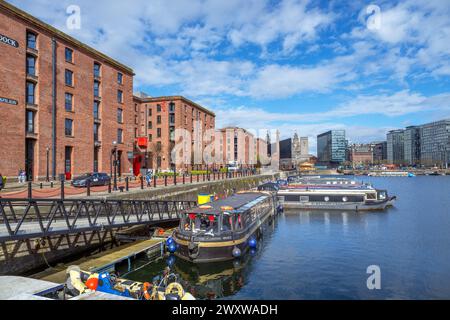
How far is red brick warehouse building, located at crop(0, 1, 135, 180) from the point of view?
33.4 meters

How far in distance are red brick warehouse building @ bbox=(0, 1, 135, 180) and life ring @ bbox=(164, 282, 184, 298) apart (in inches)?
1224

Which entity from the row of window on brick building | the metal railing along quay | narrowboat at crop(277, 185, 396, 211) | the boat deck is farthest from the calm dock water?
the row of window on brick building

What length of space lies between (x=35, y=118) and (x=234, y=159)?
83.0 metres

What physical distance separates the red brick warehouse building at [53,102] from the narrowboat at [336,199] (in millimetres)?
26196

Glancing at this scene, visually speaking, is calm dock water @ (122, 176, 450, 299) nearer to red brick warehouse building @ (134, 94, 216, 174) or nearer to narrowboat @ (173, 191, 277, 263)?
narrowboat @ (173, 191, 277, 263)

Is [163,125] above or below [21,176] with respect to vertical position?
above

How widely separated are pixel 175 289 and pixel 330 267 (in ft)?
35.7

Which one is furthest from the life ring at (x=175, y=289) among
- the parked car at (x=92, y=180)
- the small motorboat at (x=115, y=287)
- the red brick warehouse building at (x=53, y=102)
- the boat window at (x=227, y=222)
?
the red brick warehouse building at (x=53, y=102)

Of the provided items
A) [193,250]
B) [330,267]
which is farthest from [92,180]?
[330,267]

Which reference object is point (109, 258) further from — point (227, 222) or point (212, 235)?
point (227, 222)

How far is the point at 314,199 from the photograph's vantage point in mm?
44656

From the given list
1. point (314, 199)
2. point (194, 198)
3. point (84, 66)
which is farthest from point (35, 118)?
point (314, 199)

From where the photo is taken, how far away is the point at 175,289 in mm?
10547
